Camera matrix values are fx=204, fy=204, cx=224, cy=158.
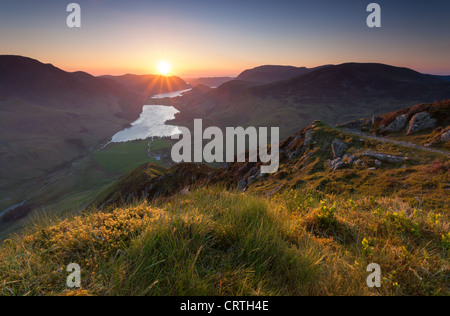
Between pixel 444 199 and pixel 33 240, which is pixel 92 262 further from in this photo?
pixel 444 199

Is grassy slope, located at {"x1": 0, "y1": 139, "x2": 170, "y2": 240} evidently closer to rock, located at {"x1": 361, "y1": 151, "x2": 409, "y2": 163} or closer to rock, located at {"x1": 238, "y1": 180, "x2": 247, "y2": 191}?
rock, located at {"x1": 238, "y1": 180, "x2": 247, "y2": 191}

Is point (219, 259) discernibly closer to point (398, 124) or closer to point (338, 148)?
point (338, 148)

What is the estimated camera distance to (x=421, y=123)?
22.5m

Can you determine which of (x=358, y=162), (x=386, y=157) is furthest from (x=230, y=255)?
(x=386, y=157)

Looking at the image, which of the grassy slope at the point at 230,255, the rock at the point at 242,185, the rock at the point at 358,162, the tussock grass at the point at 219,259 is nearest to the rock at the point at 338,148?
the rock at the point at 358,162

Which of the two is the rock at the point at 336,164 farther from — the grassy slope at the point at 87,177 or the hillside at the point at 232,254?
the grassy slope at the point at 87,177

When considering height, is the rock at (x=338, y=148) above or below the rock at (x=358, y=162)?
above

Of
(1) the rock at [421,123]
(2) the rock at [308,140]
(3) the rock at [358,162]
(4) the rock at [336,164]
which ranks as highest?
(1) the rock at [421,123]

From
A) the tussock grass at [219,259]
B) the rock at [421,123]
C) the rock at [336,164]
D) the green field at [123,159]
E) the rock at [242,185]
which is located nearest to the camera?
the tussock grass at [219,259]

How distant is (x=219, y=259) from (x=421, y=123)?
29.7 meters

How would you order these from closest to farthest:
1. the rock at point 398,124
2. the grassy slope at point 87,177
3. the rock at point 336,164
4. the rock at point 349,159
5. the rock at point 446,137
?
1. the rock at point 349,159
2. the rock at point 336,164
3. the rock at point 446,137
4. the rock at point 398,124
5. the grassy slope at point 87,177

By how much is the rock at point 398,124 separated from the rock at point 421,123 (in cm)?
108

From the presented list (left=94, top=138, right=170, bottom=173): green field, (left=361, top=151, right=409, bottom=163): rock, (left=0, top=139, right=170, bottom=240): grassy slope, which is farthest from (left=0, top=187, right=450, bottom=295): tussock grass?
(left=94, top=138, right=170, bottom=173): green field

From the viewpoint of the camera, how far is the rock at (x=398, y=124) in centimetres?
2459
